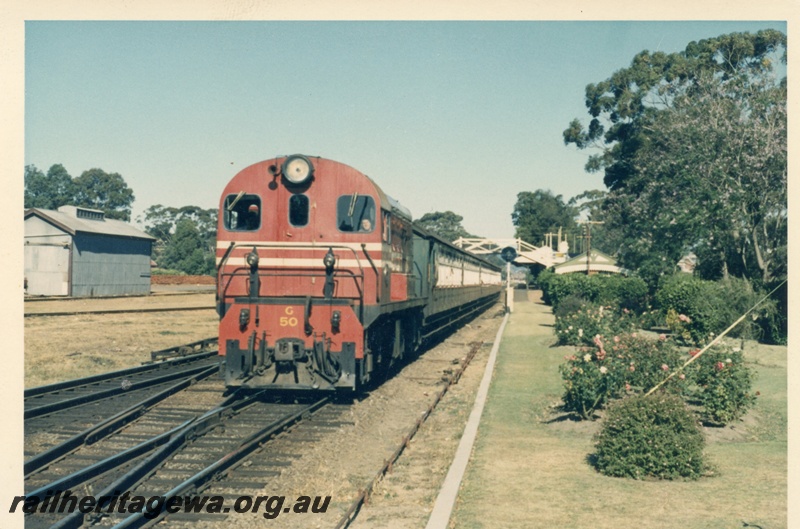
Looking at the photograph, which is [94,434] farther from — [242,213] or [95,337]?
[95,337]

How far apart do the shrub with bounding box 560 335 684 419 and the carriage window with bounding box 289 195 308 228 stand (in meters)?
5.43

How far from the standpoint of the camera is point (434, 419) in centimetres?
1234

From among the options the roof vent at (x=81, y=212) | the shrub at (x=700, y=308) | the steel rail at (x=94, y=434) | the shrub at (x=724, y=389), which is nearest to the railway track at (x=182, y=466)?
the steel rail at (x=94, y=434)

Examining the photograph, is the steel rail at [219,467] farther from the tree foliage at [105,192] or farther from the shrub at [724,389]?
the tree foliage at [105,192]

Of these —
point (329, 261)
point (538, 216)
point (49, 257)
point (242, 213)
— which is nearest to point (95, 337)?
point (242, 213)

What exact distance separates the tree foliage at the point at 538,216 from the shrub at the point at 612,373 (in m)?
89.5

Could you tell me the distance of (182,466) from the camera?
891cm

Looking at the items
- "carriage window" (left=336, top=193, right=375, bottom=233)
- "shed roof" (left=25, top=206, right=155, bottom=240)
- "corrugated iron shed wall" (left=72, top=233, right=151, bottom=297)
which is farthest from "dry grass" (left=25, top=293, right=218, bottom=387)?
"carriage window" (left=336, top=193, right=375, bottom=233)

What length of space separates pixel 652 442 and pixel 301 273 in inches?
259

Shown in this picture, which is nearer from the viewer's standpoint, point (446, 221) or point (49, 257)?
point (49, 257)

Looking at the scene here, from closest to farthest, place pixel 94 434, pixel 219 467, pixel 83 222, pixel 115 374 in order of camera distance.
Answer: pixel 219 467, pixel 94 434, pixel 115 374, pixel 83 222
